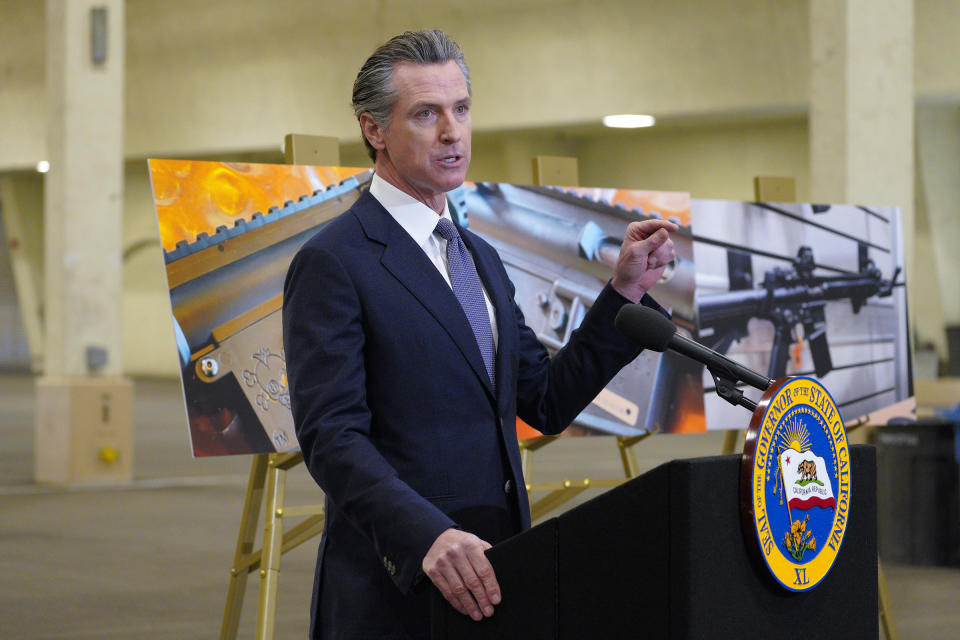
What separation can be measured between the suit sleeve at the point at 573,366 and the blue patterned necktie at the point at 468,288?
0.11m

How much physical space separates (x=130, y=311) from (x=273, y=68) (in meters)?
6.62

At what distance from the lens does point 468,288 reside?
1916 millimetres

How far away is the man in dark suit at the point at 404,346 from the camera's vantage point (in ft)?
5.62

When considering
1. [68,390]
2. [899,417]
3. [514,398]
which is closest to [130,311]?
[68,390]

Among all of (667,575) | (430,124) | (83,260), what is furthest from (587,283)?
(83,260)

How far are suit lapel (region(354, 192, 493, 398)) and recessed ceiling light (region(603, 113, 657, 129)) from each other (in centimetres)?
1036

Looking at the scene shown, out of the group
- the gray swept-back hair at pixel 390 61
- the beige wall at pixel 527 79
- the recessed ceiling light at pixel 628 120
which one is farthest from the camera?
the recessed ceiling light at pixel 628 120

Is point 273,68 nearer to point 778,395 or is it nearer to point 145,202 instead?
point 145,202

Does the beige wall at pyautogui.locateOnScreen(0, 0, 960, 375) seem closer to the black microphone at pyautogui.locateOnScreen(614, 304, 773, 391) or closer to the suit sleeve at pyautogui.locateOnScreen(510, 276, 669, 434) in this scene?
the suit sleeve at pyautogui.locateOnScreen(510, 276, 669, 434)

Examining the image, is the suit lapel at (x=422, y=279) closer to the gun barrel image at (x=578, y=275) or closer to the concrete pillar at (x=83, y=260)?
the gun barrel image at (x=578, y=275)

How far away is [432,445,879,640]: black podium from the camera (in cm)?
139

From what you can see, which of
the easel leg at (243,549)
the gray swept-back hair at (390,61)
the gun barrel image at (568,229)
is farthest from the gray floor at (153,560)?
the gray swept-back hair at (390,61)

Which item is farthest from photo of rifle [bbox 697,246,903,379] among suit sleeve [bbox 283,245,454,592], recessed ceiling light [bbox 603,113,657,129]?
recessed ceiling light [bbox 603,113,657,129]

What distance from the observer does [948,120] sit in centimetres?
1276
